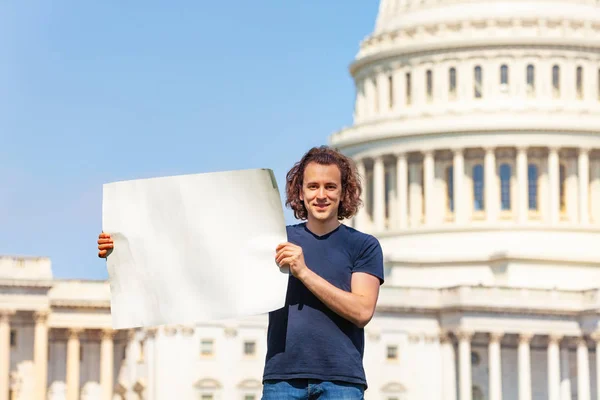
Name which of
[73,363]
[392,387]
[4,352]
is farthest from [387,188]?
[4,352]

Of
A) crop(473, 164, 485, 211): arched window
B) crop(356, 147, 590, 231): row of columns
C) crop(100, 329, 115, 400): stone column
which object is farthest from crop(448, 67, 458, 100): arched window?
crop(100, 329, 115, 400): stone column

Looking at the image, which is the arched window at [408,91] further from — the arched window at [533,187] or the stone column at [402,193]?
the arched window at [533,187]

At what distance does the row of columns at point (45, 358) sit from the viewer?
121062 millimetres

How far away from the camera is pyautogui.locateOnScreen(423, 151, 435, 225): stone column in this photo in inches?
5595

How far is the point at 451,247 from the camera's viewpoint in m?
141

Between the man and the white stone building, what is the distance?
4168 inches

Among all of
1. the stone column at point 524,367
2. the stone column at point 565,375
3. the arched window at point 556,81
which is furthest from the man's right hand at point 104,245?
the arched window at point 556,81

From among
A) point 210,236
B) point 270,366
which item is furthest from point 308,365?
point 210,236

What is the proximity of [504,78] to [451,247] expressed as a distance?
1343 cm

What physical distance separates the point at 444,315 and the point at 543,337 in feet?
22.3

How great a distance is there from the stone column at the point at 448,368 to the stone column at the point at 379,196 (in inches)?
633

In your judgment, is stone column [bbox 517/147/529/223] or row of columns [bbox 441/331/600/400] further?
stone column [bbox 517/147/529/223]

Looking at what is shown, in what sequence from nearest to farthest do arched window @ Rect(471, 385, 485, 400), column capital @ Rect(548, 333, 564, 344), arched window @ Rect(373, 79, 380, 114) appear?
column capital @ Rect(548, 333, 564, 344) < arched window @ Rect(471, 385, 485, 400) < arched window @ Rect(373, 79, 380, 114)

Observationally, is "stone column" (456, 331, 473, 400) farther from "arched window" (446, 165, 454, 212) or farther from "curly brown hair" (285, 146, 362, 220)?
"curly brown hair" (285, 146, 362, 220)
